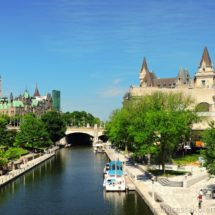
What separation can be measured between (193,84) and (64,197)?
98.3m

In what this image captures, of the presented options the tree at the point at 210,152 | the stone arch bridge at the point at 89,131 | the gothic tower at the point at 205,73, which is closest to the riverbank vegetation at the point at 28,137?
the stone arch bridge at the point at 89,131

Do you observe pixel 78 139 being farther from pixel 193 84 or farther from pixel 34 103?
pixel 193 84

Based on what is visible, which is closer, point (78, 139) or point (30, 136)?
point (30, 136)

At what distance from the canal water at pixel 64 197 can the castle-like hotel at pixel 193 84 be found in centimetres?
4072

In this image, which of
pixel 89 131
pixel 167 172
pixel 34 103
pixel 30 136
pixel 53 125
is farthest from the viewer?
pixel 34 103

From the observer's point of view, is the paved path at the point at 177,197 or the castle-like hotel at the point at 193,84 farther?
the castle-like hotel at the point at 193,84

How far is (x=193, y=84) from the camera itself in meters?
134

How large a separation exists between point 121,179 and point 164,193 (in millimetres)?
7516

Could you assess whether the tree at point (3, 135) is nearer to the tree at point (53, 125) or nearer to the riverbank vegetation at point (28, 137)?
the riverbank vegetation at point (28, 137)

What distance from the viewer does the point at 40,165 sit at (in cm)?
7412

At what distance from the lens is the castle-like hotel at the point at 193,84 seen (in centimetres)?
10231

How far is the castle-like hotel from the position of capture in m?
102

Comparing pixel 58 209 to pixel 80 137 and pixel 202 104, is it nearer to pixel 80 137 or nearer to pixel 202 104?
pixel 202 104

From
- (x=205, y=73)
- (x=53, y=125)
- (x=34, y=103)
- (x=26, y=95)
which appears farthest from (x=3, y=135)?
(x=34, y=103)
